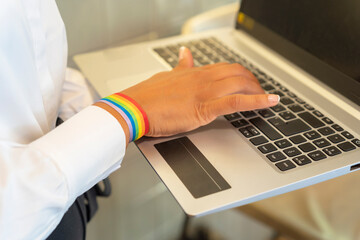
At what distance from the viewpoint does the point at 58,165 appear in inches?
17.9

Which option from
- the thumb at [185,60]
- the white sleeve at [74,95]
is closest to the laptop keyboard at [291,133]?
the thumb at [185,60]

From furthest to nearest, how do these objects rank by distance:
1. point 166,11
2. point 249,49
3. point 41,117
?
point 166,11
point 249,49
point 41,117

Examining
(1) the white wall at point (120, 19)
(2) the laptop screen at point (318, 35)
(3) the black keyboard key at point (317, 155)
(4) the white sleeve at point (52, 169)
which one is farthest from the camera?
(1) the white wall at point (120, 19)

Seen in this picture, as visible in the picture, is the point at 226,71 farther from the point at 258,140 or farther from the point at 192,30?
the point at 192,30

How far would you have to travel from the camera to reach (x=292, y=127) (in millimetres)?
591

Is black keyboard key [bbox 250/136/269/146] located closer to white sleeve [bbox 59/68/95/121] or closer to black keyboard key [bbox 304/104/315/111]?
black keyboard key [bbox 304/104/315/111]

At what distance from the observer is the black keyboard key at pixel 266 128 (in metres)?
0.57

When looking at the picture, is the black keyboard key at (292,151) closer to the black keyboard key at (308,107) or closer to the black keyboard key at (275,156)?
the black keyboard key at (275,156)

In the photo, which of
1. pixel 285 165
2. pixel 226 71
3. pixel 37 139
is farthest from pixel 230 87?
pixel 37 139

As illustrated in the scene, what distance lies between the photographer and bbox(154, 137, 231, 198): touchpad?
490mm

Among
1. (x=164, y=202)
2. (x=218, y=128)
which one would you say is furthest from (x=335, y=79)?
(x=164, y=202)

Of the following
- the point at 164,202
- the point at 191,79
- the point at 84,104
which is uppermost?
the point at 191,79

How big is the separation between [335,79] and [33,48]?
1.53ft

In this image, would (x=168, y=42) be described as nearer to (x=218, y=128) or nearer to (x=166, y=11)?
(x=166, y=11)
